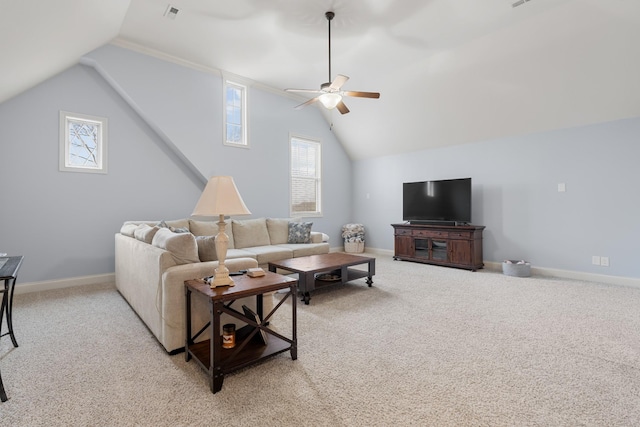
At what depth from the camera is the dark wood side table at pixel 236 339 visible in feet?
5.84

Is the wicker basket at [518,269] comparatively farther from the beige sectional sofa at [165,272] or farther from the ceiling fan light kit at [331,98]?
the beige sectional sofa at [165,272]

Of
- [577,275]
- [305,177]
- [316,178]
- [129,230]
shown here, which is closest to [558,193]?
[577,275]

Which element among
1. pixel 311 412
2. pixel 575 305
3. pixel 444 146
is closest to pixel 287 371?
pixel 311 412

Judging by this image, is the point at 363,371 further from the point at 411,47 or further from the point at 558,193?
the point at 558,193

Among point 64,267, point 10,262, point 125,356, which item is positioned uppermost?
point 10,262

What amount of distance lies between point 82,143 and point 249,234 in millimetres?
2665

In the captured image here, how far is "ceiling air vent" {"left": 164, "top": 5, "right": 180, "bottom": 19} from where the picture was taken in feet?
11.5

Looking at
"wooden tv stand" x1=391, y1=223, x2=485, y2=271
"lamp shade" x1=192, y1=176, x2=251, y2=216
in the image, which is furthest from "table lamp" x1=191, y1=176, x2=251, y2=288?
"wooden tv stand" x1=391, y1=223, x2=485, y2=271

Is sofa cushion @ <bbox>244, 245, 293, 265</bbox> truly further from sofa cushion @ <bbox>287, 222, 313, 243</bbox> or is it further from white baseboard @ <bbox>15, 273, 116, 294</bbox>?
white baseboard @ <bbox>15, 273, 116, 294</bbox>

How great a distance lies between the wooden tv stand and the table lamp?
4.36m

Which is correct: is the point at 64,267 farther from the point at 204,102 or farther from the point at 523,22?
the point at 523,22

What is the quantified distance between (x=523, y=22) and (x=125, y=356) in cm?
542

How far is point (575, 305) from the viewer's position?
3324 millimetres

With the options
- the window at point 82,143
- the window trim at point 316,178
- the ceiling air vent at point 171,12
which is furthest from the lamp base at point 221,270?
the window trim at point 316,178
